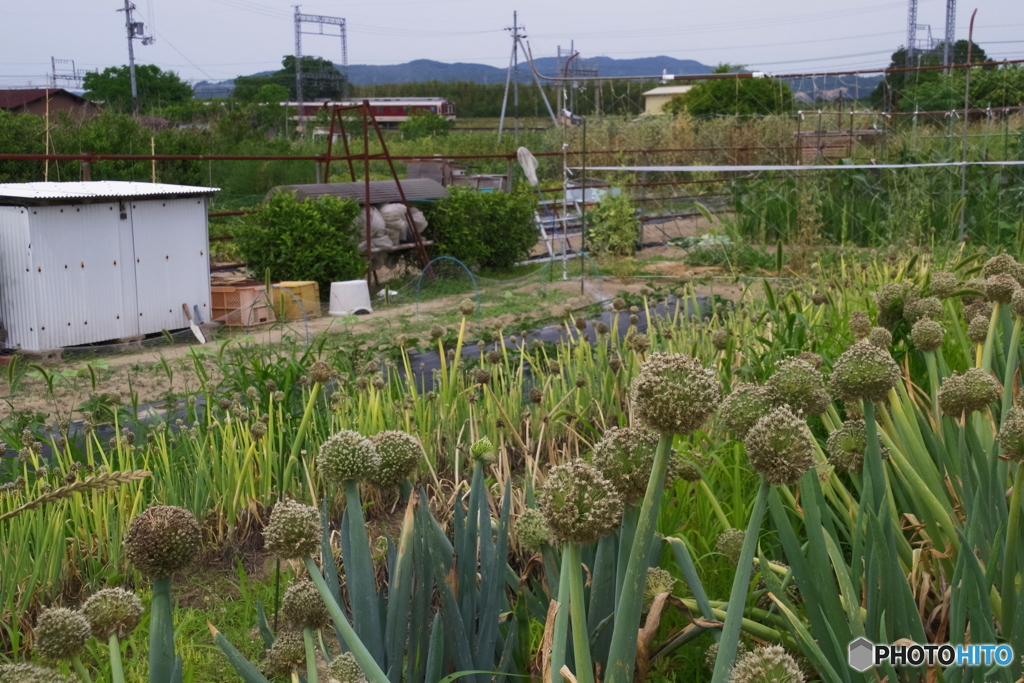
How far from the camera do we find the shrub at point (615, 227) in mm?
11453

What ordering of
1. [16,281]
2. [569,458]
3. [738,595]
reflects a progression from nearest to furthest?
1. [738,595]
2. [569,458]
3. [16,281]

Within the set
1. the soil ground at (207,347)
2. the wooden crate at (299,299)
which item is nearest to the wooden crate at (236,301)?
the wooden crate at (299,299)

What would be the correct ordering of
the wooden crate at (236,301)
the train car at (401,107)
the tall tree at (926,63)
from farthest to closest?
the train car at (401,107) → the tall tree at (926,63) → the wooden crate at (236,301)

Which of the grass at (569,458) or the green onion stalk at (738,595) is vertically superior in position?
the green onion stalk at (738,595)

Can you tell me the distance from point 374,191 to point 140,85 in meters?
37.0

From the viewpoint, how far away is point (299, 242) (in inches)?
370

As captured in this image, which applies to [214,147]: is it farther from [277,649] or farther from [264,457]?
[277,649]

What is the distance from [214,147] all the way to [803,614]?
74.4ft

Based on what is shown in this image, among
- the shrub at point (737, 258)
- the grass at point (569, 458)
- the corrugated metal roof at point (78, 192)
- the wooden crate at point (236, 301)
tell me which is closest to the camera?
the grass at point (569, 458)

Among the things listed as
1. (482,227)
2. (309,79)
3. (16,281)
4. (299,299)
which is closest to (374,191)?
(482,227)

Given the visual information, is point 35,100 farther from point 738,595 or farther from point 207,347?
point 738,595

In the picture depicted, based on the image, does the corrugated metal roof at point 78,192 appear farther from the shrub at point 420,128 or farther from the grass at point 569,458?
the shrub at point 420,128

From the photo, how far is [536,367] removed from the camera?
372 cm

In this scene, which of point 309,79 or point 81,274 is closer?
point 81,274
